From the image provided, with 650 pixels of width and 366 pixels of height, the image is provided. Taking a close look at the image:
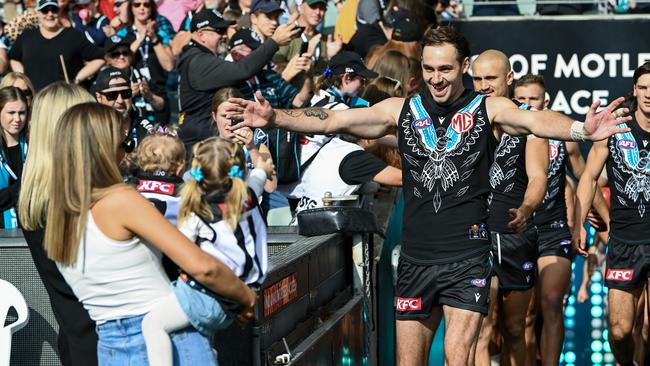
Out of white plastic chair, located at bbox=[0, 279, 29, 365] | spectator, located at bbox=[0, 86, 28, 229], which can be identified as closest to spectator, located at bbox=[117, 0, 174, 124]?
spectator, located at bbox=[0, 86, 28, 229]

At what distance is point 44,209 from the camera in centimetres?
493

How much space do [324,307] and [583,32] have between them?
30.0 feet

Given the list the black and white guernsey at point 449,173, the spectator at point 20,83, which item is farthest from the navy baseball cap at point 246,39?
the black and white guernsey at point 449,173

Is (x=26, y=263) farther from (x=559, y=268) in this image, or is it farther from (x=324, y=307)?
(x=559, y=268)

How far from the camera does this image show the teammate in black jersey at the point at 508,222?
849cm

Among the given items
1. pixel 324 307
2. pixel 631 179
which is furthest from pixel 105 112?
pixel 631 179

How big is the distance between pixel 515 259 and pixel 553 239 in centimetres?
83

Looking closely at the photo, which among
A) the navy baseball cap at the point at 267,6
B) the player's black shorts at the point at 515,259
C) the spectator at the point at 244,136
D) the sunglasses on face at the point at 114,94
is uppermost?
the navy baseball cap at the point at 267,6

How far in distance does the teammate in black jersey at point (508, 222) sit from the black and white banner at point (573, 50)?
6806 mm

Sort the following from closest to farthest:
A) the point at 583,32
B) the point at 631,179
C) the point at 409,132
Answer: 1. the point at 409,132
2. the point at 631,179
3. the point at 583,32

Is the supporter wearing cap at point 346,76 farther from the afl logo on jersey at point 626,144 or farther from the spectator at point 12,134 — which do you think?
the spectator at point 12,134

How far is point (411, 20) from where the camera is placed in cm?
1295

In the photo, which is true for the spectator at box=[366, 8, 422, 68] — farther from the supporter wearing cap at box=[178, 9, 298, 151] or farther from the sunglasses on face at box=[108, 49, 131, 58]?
the supporter wearing cap at box=[178, 9, 298, 151]

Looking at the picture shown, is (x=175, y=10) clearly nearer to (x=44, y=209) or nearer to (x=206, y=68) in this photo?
(x=206, y=68)
